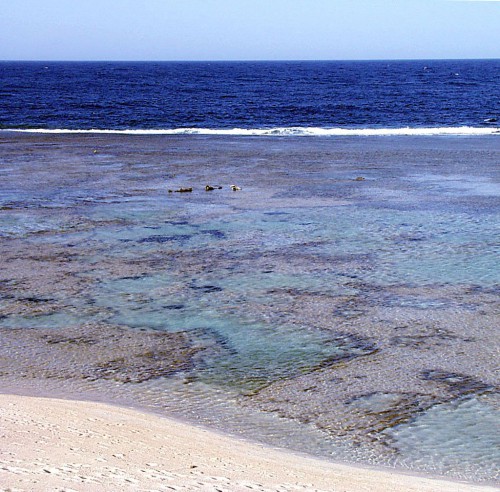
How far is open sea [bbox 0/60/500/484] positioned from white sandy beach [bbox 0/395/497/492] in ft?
1.19

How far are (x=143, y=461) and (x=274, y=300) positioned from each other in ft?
14.1

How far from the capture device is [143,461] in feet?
15.3

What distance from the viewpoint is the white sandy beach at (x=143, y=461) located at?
4.23 metres

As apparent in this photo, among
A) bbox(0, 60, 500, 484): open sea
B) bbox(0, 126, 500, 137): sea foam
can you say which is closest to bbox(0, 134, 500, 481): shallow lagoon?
bbox(0, 60, 500, 484): open sea

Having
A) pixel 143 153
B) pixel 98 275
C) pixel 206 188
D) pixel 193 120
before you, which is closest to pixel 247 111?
pixel 193 120

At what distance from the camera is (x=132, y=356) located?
7.28 m

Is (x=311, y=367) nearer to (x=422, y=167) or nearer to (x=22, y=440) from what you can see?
(x=22, y=440)

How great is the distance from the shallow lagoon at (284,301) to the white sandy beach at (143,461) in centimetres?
38

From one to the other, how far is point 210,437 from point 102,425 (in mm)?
713

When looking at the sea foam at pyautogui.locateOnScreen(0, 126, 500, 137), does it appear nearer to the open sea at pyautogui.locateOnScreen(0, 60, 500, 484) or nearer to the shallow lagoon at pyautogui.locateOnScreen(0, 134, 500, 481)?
the open sea at pyautogui.locateOnScreen(0, 60, 500, 484)

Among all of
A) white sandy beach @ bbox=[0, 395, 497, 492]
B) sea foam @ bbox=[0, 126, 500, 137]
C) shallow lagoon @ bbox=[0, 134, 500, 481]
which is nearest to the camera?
white sandy beach @ bbox=[0, 395, 497, 492]

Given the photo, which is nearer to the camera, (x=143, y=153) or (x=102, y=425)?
(x=102, y=425)

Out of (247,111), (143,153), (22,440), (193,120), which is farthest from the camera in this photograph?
(247,111)

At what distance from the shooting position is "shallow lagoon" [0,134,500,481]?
239 inches
